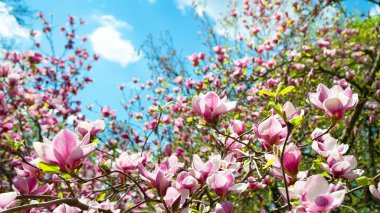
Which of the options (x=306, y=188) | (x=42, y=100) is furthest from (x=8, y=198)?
(x=42, y=100)

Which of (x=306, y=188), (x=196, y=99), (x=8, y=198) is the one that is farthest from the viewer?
(x=196, y=99)

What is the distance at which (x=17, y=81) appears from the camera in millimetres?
3525

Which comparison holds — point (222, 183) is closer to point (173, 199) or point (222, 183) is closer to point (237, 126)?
point (173, 199)

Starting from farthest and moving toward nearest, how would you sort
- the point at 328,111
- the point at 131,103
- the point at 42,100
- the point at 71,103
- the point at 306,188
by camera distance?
the point at 71,103 → the point at 131,103 → the point at 42,100 → the point at 328,111 → the point at 306,188

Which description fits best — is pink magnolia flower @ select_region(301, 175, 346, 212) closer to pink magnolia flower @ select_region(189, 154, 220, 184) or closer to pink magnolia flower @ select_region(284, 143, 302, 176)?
pink magnolia flower @ select_region(284, 143, 302, 176)

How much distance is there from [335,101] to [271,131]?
0.81 ft

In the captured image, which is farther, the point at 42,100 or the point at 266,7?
the point at 266,7

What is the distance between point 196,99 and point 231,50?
5.06 meters

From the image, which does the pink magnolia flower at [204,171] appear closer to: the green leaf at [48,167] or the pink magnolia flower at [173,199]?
the pink magnolia flower at [173,199]

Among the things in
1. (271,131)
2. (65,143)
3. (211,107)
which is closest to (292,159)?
(271,131)

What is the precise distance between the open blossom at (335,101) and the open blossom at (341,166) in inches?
5.8

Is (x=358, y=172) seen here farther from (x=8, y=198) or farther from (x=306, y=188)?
(x=8, y=198)

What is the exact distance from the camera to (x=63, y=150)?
3.55 feet

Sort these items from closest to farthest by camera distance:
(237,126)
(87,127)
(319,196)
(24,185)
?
(319,196), (24,185), (87,127), (237,126)
